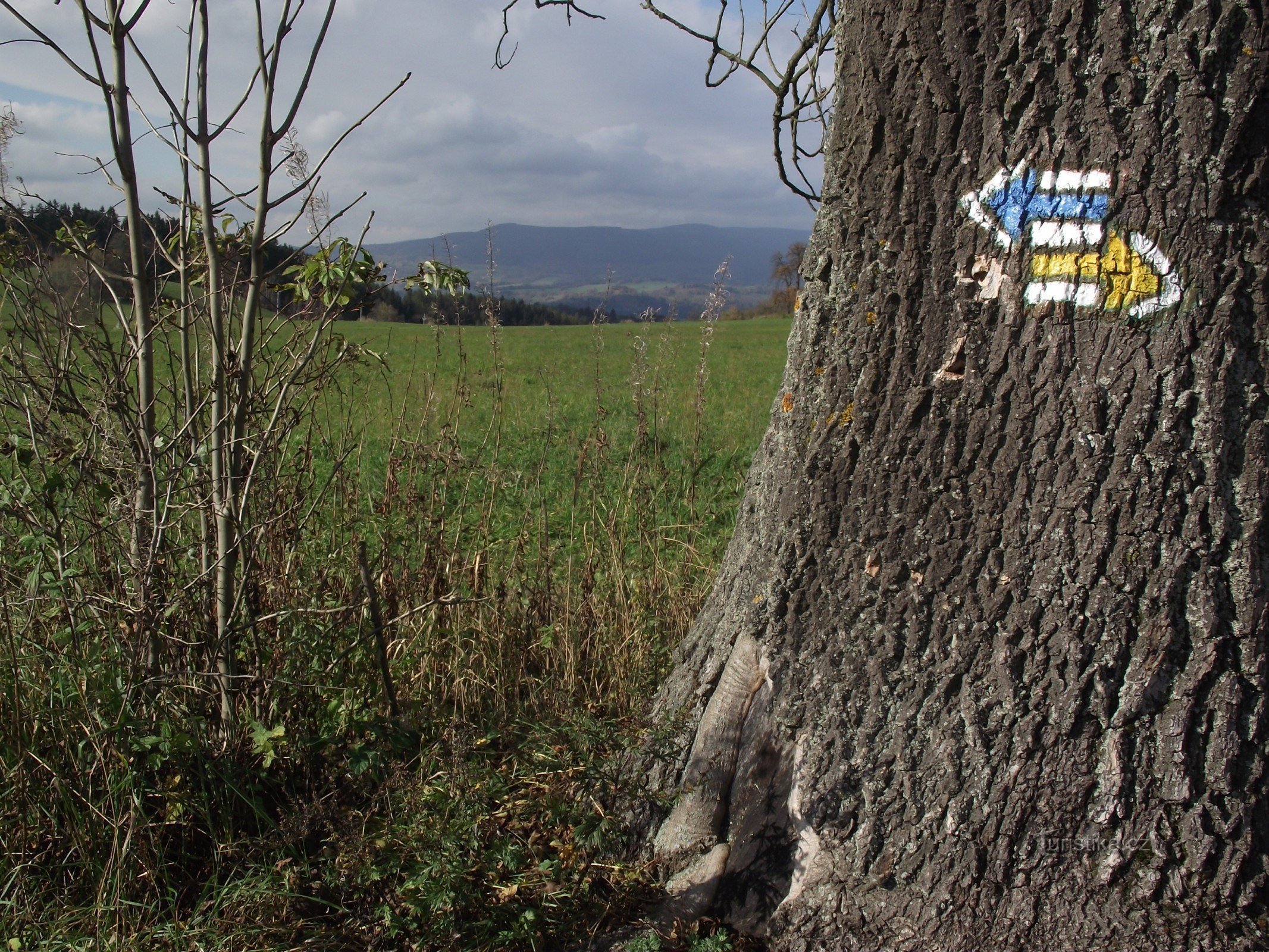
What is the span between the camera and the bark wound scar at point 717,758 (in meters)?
1.97

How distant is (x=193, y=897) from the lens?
204 centimetres

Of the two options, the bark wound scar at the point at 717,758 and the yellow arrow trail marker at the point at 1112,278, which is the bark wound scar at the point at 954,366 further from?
the bark wound scar at the point at 717,758

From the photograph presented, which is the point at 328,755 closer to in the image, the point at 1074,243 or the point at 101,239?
the point at 101,239

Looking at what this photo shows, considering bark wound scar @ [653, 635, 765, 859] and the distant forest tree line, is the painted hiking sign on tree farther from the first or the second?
the distant forest tree line

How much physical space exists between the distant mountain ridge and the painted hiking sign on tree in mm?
1414

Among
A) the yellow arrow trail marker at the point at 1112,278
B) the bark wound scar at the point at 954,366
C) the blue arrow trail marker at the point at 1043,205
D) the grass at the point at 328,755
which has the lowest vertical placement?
the grass at the point at 328,755

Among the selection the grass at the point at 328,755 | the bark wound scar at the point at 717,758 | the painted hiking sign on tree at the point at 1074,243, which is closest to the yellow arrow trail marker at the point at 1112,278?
the painted hiking sign on tree at the point at 1074,243

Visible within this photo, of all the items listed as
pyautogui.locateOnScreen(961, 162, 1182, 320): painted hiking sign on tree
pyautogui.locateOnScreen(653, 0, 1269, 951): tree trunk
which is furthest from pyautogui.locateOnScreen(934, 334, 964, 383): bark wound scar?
pyautogui.locateOnScreen(961, 162, 1182, 320): painted hiking sign on tree

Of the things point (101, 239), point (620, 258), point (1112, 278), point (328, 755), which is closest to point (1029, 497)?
point (1112, 278)

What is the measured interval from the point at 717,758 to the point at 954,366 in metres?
1.03

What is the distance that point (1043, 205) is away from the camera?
1.53 meters

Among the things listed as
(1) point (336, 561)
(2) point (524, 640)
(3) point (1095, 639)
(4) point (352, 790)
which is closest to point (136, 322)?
(1) point (336, 561)

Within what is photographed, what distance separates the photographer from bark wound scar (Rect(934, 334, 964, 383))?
1634 mm

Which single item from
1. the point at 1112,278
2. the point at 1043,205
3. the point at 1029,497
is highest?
the point at 1043,205
